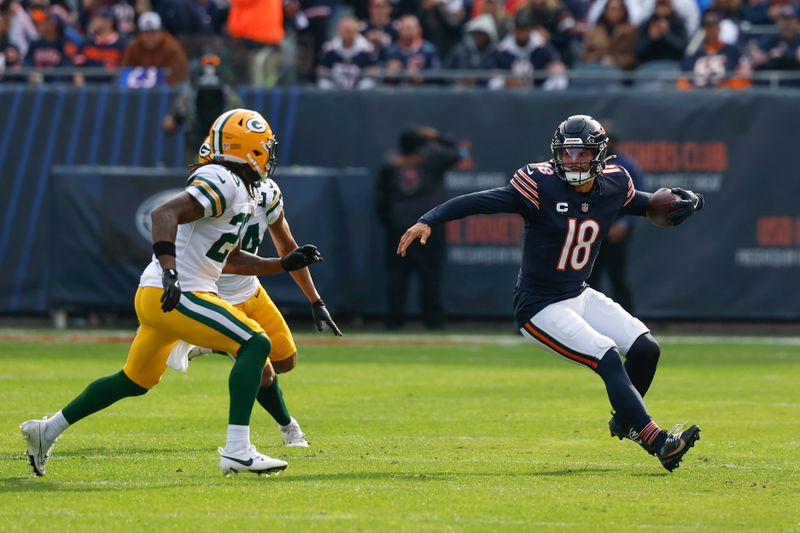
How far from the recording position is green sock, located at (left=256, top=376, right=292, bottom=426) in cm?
787

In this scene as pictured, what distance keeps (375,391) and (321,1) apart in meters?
8.88

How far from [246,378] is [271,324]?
1.28m

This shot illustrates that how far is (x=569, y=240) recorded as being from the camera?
764 centimetres

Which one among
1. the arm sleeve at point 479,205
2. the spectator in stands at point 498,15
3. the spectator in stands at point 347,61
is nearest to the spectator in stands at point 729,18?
the spectator in stands at point 498,15

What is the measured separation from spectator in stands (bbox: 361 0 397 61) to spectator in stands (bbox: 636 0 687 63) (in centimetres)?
Answer: 304

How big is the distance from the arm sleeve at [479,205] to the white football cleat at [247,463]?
1500 mm

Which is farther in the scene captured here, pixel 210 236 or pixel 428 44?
pixel 428 44

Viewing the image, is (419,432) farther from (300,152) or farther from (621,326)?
(300,152)

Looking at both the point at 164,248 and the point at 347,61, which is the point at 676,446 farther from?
the point at 347,61

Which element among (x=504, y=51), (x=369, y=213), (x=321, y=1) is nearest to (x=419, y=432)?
(x=369, y=213)

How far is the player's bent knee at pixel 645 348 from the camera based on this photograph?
7.44m

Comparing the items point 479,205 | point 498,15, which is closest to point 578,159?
point 479,205

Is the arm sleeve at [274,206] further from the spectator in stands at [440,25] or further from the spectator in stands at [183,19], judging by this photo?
the spectator in stands at [440,25]

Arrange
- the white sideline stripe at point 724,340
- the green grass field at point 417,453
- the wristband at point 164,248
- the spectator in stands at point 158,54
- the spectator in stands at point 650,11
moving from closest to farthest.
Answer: the green grass field at point 417,453 < the wristband at point 164,248 < the white sideline stripe at point 724,340 < the spectator in stands at point 158,54 < the spectator in stands at point 650,11
